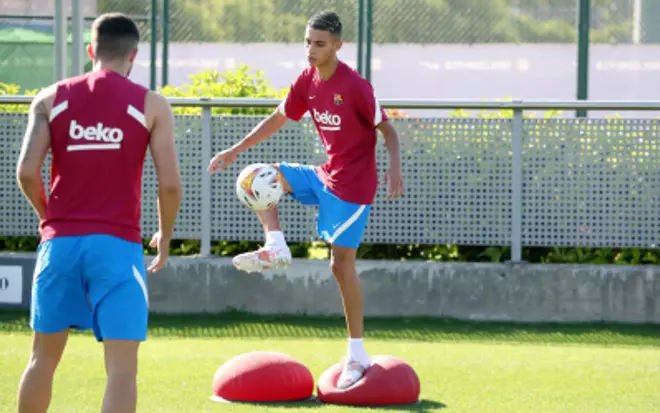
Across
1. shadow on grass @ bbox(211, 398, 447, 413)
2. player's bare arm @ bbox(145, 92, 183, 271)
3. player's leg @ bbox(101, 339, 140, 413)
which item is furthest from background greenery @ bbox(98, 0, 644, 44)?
player's leg @ bbox(101, 339, 140, 413)

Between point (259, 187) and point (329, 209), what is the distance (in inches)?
16.9

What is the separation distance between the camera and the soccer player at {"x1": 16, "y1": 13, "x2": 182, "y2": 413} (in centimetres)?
484

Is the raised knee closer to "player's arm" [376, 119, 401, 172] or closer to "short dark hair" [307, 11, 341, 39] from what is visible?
"player's arm" [376, 119, 401, 172]

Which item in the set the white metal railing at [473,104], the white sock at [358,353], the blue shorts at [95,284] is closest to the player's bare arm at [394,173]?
the white sock at [358,353]

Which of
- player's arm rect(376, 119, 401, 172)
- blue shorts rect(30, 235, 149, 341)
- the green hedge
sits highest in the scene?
player's arm rect(376, 119, 401, 172)

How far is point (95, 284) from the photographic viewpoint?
489cm

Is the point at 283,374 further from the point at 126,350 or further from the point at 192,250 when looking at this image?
the point at 192,250

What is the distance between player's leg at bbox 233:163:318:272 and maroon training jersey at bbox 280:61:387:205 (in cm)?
12

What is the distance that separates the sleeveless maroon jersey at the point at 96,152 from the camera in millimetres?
4832

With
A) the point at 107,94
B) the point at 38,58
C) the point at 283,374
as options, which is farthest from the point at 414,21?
the point at 107,94

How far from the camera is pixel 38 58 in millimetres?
15117

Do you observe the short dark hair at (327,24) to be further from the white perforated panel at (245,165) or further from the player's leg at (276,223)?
the white perforated panel at (245,165)

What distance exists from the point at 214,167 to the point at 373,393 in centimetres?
153

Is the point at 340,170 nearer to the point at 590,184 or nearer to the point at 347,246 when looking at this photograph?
the point at 347,246
